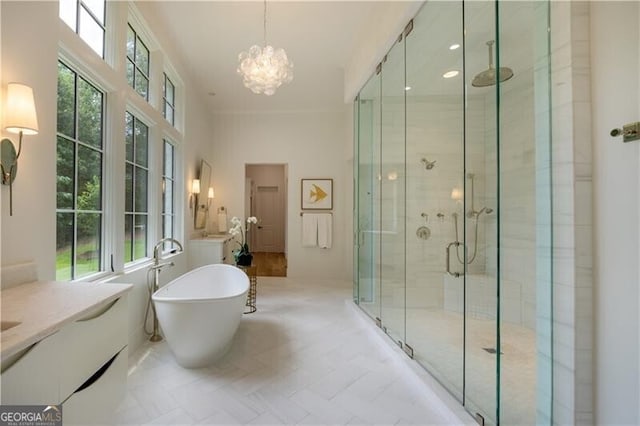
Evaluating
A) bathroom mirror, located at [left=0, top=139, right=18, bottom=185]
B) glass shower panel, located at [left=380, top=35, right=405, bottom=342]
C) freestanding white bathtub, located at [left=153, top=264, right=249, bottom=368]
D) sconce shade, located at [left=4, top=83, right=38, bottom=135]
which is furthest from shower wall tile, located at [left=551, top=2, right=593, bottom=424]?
bathroom mirror, located at [left=0, top=139, right=18, bottom=185]

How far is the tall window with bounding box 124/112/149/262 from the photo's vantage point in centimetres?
242

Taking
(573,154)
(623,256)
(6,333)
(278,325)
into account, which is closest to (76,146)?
(6,333)

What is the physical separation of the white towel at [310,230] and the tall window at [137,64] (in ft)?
10.1

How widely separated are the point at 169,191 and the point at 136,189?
89 centimetres

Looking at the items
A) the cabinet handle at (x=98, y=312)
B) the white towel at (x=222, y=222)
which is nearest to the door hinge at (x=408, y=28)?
the cabinet handle at (x=98, y=312)

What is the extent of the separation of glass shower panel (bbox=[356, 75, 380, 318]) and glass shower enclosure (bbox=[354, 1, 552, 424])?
0.02m

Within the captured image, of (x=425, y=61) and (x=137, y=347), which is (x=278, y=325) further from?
(x=425, y=61)

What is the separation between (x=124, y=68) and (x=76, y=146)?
33.5 inches

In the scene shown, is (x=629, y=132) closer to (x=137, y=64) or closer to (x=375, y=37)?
(x=375, y=37)

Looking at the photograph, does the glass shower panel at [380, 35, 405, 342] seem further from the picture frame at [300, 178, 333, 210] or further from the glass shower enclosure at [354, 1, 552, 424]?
the picture frame at [300, 178, 333, 210]

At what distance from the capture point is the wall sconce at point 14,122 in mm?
1090

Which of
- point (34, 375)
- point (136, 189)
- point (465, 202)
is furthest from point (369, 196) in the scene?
point (34, 375)

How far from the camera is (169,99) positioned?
3.40 metres

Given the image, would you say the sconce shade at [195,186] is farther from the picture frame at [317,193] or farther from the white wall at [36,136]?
the white wall at [36,136]
